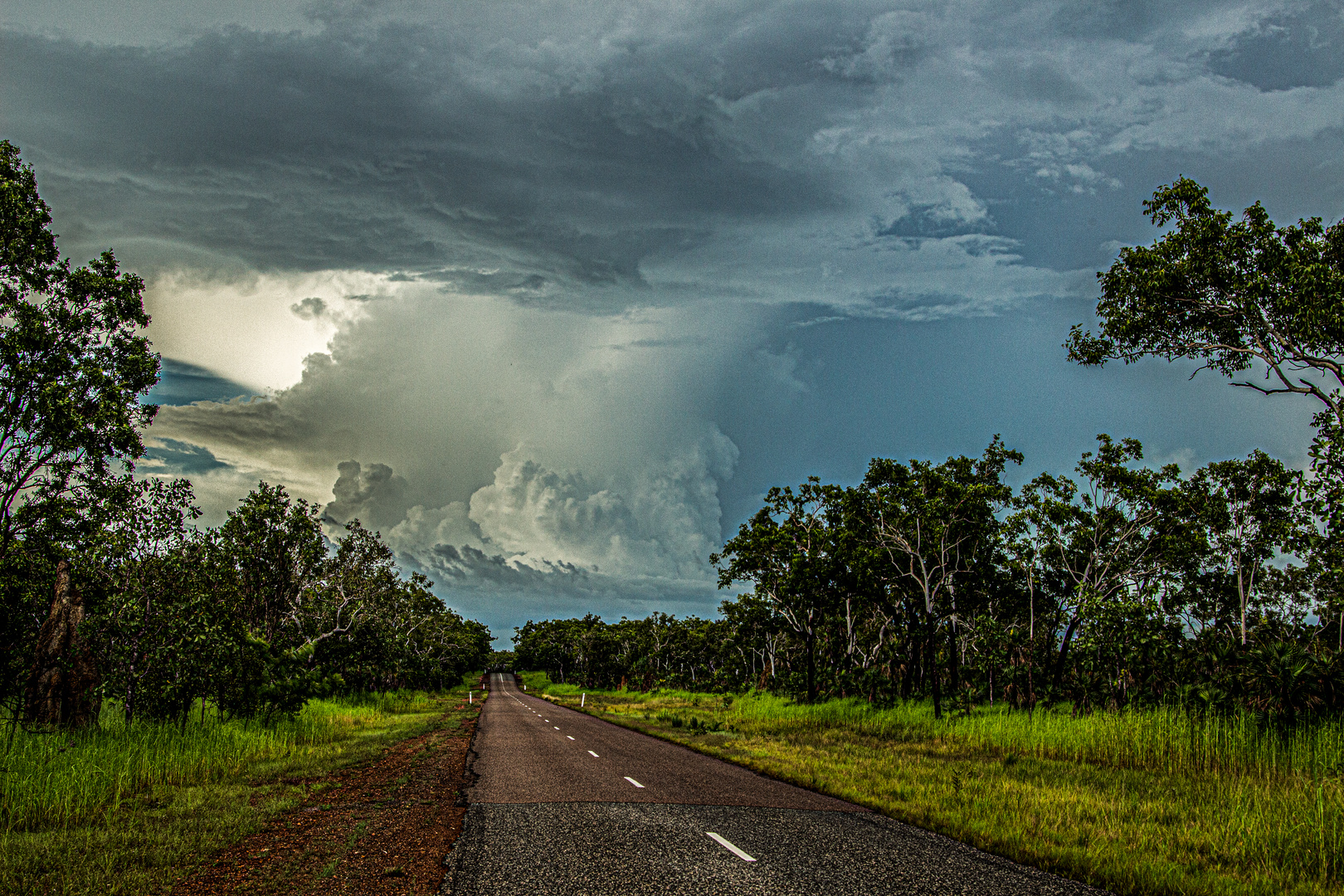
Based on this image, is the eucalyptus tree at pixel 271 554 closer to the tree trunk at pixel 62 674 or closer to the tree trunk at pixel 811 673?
the tree trunk at pixel 62 674

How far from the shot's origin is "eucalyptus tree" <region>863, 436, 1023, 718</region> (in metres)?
30.6

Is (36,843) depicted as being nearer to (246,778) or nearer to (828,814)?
(246,778)

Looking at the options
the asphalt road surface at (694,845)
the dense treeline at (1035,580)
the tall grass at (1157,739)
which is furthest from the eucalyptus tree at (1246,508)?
the asphalt road surface at (694,845)

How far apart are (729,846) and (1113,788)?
362 inches

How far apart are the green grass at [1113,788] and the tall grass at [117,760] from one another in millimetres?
12124

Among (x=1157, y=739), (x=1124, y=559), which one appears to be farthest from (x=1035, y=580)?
(x=1157, y=739)

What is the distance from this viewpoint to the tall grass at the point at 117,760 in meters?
11.3

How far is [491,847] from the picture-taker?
372 inches

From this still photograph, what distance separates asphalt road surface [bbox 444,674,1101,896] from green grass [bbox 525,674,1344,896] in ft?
3.51

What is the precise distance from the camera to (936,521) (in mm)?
30672

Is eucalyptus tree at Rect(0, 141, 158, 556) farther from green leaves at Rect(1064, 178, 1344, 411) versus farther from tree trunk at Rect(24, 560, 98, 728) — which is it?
green leaves at Rect(1064, 178, 1344, 411)

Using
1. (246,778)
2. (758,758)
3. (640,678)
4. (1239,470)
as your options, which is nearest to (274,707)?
(246,778)

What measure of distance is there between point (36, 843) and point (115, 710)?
14.5 metres

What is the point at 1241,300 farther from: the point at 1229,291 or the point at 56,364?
the point at 56,364
